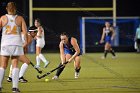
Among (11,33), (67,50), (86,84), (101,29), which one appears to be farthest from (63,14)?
(11,33)

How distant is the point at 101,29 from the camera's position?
3366 centimetres

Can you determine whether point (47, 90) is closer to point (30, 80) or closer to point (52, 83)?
point (52, 83)

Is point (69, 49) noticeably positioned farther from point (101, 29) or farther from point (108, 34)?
point (101, 29)

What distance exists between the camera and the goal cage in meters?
33.5

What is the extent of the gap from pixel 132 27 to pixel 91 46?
10.2ft

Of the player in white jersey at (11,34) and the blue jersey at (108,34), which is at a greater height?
the player in white jersey at (11,34)

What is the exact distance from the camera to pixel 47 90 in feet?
40.1

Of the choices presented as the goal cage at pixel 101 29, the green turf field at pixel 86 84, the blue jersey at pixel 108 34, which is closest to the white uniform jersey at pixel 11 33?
the green turf field at pixel 86 84

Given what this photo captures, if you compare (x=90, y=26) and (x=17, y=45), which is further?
(x=90, y=26)

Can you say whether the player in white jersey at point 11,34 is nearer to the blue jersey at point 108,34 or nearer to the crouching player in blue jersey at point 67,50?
the crouching player in blue jersey at point 67,50

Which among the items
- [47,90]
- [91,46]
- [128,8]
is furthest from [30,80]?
[128,8]

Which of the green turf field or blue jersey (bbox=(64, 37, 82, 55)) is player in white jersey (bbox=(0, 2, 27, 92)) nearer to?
the green turf field

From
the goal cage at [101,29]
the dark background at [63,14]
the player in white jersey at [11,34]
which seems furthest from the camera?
the dark background at [63,14]

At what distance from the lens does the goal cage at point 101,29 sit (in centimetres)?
3347
